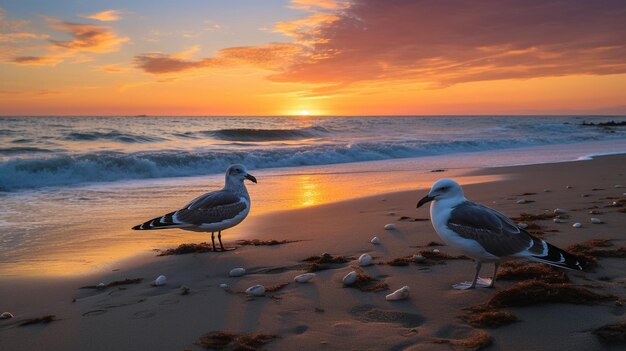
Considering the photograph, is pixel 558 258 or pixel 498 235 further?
pixel 498 235

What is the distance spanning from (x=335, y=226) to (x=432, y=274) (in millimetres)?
2985

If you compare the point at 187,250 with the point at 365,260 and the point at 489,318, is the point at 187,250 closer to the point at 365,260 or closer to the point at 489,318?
the point at 365,260

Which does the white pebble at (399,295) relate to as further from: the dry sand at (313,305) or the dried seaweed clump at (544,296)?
the dried seaweed clump at (544,296)

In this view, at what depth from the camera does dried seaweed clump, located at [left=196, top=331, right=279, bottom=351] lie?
11.4ft

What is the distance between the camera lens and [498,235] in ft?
14.9

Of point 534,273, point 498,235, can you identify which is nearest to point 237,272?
point 498,235

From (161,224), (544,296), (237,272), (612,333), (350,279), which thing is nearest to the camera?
(612,333)

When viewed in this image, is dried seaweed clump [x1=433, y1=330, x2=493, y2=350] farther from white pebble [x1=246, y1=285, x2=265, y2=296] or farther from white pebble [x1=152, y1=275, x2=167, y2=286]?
white pebble [x1=152, y1=275, x2=167, y2=286]

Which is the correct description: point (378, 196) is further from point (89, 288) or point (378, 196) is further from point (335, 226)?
point (89, 288)

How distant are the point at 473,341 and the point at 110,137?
30653mm

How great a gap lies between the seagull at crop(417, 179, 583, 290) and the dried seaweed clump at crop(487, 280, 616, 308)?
26cm

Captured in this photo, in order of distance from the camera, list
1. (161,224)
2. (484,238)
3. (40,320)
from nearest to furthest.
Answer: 1. (40,320)
2. (484,238)
3. (161,224)

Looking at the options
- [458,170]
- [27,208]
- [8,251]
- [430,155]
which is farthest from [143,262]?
[430,155]

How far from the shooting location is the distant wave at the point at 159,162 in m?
15.5
